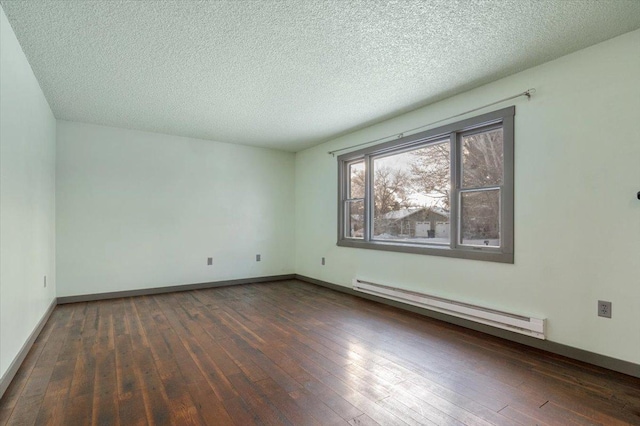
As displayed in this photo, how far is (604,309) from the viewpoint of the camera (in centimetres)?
237

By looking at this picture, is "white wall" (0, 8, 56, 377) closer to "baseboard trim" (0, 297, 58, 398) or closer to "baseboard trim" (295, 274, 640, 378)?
"baseboard trim" (0, 297, 58, 398)

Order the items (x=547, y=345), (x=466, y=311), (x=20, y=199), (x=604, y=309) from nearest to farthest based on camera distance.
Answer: (x=604, y=309), (x=20, y=199), (x=547, y=345), (x=466, y=311)

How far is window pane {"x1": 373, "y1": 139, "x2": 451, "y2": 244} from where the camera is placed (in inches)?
145

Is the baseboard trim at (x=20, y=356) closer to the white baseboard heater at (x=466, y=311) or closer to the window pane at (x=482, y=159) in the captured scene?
the white baseboard heater at (x=466, y=311)

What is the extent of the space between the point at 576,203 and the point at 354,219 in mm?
2901

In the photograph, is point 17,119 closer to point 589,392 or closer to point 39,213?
point 39,213

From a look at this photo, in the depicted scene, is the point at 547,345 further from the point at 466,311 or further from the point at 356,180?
the point at 356,180

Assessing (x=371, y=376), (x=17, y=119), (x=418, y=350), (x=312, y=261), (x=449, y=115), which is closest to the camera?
(x=371, y=376)

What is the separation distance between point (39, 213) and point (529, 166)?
4.79 metres

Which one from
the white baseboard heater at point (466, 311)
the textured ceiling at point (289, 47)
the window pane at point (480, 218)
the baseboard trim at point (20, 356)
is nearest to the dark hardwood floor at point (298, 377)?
the baseboard trim at point (20, 356)

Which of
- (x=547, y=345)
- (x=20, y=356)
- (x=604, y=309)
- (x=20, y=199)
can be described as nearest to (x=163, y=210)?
(x=20, y=199)

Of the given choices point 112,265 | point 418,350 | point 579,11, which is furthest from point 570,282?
point 112,265

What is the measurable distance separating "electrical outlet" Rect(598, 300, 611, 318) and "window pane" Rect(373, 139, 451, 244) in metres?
1.44

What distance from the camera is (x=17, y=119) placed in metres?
2.42
